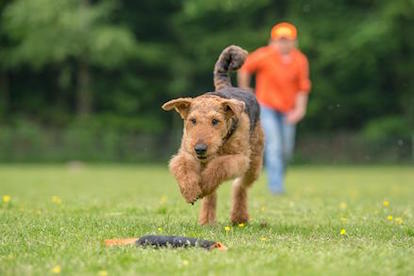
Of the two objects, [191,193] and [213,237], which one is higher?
[191,193]

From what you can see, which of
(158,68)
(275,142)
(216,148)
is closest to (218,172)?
(216,148)

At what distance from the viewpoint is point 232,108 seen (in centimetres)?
526

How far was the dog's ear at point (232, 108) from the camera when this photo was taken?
5.27 meters

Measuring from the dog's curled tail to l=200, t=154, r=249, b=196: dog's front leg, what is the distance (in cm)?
134

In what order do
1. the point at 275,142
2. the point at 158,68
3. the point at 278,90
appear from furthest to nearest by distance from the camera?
the point at 158,68 → the point at 278,90 → the point at 275,142

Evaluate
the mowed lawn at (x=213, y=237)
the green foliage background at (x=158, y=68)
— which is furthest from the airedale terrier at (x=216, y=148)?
the green foliage background at (x=158, y=68)

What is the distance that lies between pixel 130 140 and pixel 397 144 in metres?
8.73

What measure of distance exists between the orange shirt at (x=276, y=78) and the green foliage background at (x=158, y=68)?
13668 millimetres

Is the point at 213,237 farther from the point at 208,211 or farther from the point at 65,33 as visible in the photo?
the point at 65,33

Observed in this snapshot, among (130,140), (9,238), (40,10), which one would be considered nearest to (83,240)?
(9,238)

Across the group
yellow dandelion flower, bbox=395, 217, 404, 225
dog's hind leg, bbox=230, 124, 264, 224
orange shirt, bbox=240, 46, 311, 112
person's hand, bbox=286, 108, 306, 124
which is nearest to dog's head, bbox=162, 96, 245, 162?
dog's hind leg, bbox=230, 124, 264, 224

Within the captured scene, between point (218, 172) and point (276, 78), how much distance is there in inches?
182

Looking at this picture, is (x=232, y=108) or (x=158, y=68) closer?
(x=232, y=108)

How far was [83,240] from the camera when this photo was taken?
4.58 metres
